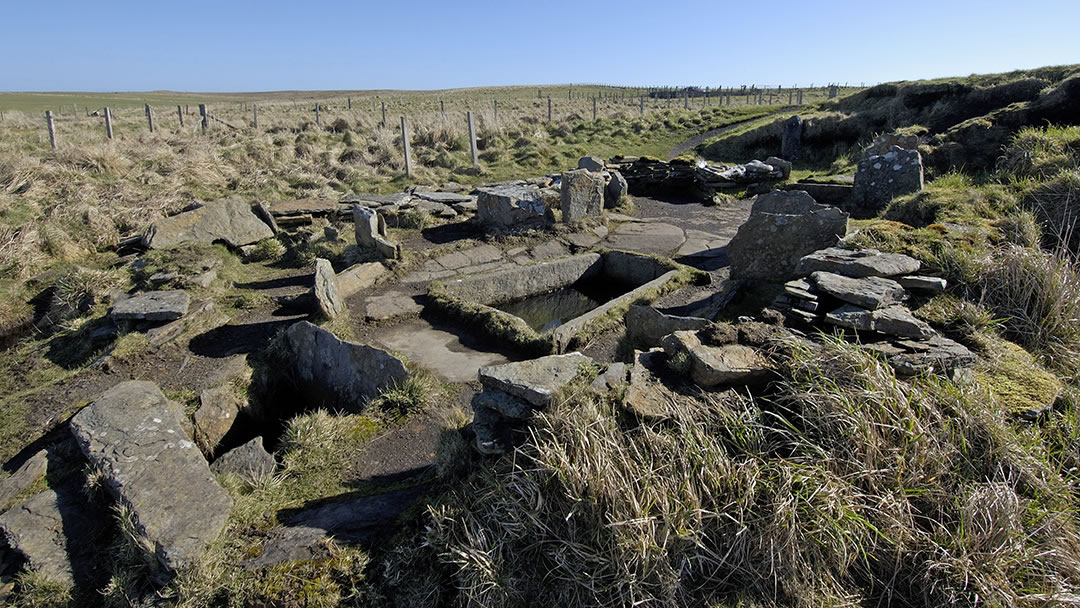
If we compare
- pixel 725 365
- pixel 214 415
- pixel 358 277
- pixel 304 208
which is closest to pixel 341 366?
pixel 214 415

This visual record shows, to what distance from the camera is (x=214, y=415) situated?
486 centimetres

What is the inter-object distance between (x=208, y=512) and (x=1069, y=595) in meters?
4.16

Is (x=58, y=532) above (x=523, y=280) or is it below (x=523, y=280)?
below

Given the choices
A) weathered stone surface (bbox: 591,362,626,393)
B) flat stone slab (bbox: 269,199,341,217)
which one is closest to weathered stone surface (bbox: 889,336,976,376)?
weathered stone surface (bbox: 591,362,626,393)

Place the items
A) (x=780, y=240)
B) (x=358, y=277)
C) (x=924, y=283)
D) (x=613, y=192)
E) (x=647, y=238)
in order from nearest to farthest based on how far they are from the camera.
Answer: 1. (x=924, y=283)
2. (x=780, y=240)
3. (x=358, y=277)
4. (x=647, y=238)
5. (x=613, y=192)

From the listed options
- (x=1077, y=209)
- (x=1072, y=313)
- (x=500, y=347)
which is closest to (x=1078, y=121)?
(x=1077, y=209)

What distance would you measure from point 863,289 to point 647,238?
555 centimetres

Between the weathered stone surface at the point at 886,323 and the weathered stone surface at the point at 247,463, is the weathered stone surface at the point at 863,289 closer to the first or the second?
the weathered stone surface at the point at 886,323

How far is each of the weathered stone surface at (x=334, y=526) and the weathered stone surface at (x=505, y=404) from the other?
2.21ft

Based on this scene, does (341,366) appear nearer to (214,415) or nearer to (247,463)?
(214,415)

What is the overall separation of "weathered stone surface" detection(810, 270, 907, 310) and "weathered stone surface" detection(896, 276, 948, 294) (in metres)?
0.11

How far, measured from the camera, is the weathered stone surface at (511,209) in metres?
9.40

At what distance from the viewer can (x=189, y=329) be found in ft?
20.5

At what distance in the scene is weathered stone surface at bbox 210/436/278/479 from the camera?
12.9ft
